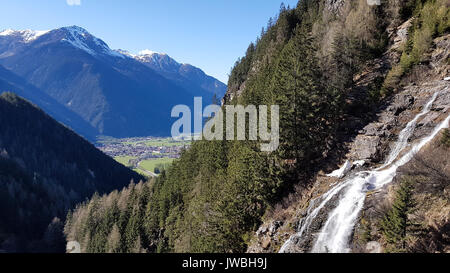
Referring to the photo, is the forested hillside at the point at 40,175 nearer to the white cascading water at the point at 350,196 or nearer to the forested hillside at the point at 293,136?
the forested hillside at the point at 293,136

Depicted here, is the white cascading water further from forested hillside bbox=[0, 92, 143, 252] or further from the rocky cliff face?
forested hillside bbox=[0, 92, 143, 252]

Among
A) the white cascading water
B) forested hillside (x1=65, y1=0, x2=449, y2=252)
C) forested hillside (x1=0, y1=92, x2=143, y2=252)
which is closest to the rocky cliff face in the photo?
the white cascading water

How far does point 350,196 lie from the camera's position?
24.5 m

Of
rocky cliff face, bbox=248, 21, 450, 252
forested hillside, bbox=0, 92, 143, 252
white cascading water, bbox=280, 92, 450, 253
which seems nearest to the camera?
white cascading water, bbox=280, 92, 450, 253

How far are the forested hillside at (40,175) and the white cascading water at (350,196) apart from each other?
10456cm

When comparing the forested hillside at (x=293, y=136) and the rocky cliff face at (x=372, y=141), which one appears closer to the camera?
the rocky cliff face at (x=372, y=141)

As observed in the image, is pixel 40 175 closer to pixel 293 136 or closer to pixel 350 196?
pixel 293 136

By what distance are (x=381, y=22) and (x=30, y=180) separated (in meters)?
157

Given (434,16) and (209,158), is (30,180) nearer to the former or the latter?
(209,158)

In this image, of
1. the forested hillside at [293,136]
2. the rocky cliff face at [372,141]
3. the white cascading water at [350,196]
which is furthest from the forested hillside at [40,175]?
the white cascading water at [350,196]

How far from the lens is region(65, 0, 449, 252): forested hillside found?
112ft

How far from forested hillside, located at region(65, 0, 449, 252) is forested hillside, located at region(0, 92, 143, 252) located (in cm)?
6588

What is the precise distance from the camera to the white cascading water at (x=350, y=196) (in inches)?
874
